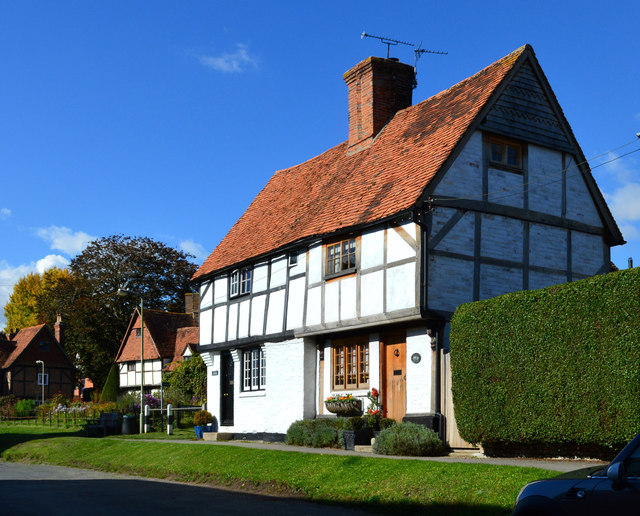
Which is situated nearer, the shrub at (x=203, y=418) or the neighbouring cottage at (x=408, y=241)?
the neighbouring cottage at (x=408, y=241)

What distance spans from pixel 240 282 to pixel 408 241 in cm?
916

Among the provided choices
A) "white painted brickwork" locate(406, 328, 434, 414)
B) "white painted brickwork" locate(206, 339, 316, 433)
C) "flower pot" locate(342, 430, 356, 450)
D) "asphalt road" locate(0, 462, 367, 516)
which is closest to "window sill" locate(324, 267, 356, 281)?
"white painted brickwork" locate(206, 339, 316, 433)

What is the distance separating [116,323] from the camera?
65375 millimetres

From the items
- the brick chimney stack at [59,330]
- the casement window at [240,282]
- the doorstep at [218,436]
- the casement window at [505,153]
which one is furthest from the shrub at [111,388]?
the casement window at [505,153]

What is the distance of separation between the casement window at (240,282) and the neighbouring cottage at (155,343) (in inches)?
1146

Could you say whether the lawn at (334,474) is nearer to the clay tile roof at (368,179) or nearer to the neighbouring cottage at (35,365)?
the clay tile roof at (368,179)

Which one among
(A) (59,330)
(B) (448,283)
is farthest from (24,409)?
(B) (448,283)

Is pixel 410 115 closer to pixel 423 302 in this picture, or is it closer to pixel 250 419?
pixel 423 302

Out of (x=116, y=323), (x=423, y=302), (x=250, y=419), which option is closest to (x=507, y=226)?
(x=423, y=302)

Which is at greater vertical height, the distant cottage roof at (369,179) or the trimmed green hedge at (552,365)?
the distant cottage roof at (369,179)

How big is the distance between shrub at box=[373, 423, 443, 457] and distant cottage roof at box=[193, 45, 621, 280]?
17.6 ft

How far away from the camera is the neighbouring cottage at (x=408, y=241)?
65.2 ft

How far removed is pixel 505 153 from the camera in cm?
2195

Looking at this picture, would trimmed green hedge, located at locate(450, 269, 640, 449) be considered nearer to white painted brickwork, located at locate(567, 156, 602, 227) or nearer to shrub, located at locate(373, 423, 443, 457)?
shrub, located at locate(373, 423, 443, 457)
